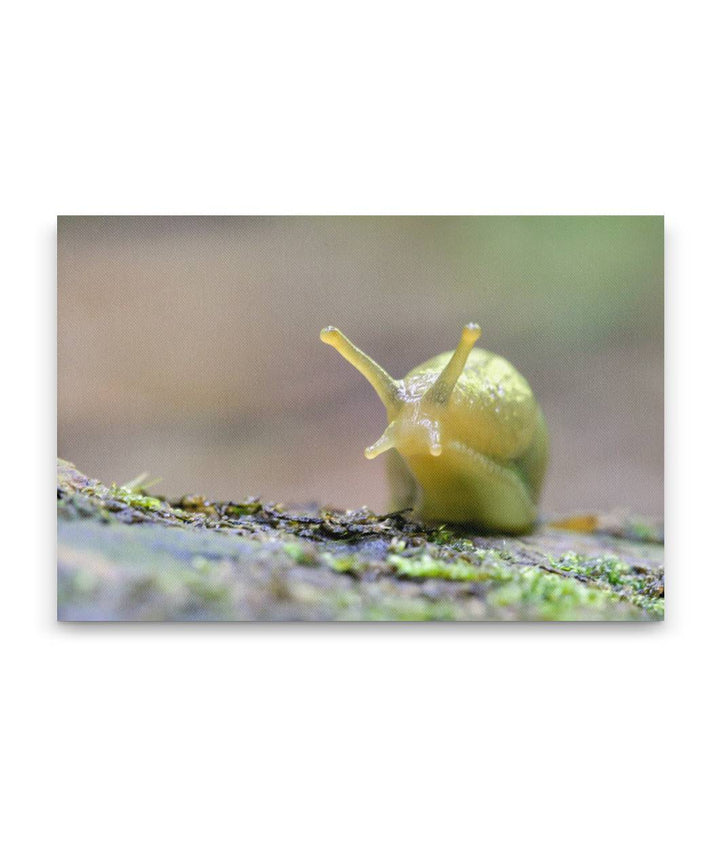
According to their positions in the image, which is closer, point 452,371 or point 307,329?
point 452,371

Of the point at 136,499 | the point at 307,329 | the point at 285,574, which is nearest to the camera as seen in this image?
the point at 285,574

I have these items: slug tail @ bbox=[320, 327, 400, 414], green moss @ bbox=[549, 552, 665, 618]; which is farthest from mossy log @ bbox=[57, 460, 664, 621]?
slug tail @ bbox=[320, 327, 400, 414]

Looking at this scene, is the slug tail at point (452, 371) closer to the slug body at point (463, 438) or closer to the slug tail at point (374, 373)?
the slug body at point (463, 438)

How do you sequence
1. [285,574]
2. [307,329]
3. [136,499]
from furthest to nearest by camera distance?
[307,329]
[136,499]
[285,574]

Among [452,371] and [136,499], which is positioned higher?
[452,371]

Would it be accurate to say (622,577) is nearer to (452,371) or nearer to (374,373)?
(452,371)
